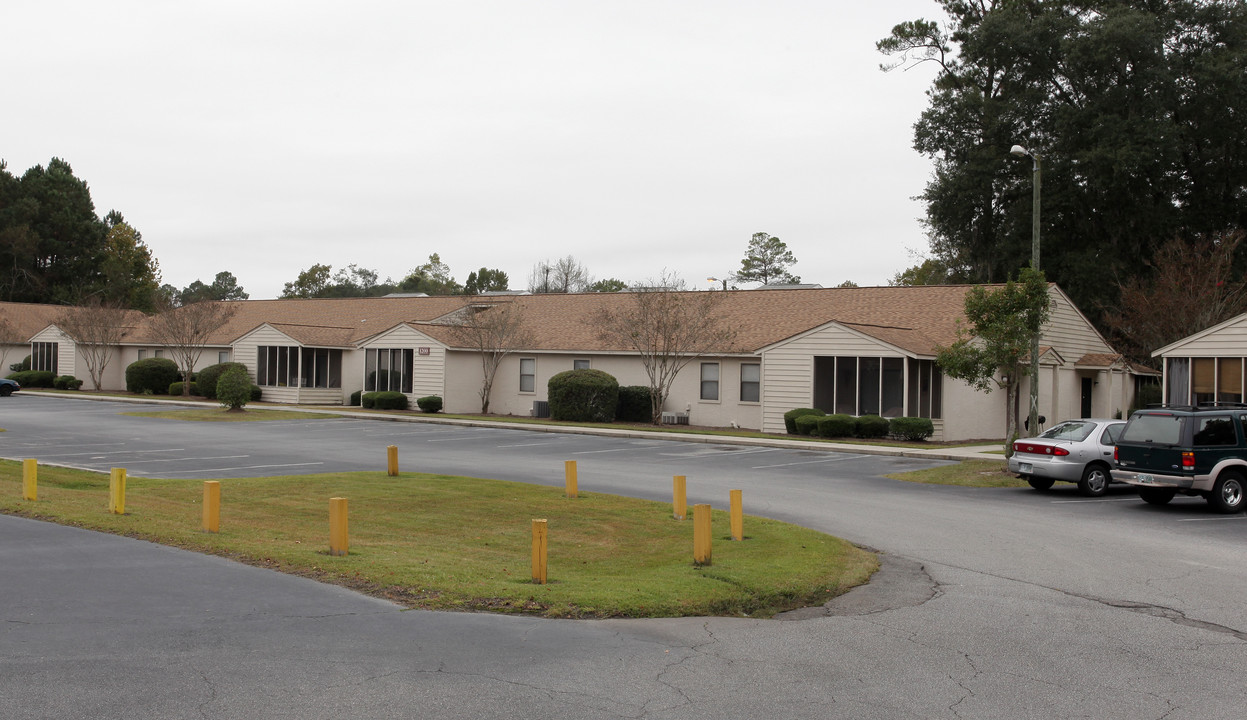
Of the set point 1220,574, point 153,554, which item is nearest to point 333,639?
point 153,554

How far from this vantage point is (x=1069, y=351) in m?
36.6

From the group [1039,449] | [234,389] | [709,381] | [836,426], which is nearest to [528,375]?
[709,381]

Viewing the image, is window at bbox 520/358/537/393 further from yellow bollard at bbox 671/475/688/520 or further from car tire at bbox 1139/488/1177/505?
yellow bollard at bbox 671/475/688/520

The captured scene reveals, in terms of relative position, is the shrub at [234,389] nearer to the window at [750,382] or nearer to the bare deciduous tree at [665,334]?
the bare deciduous tree at [665,334]

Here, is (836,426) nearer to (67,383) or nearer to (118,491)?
(118,491)

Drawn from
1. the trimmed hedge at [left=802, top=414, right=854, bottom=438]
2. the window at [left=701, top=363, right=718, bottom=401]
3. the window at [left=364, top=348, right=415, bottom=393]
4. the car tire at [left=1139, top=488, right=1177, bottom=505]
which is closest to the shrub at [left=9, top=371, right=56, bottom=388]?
the window at [left=364, top=348, right=415, bottom=393]

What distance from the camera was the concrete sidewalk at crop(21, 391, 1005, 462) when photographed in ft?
92.1

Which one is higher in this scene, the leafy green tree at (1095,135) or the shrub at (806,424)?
the leafy green tree at (1095,135)

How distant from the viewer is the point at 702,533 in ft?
37.0

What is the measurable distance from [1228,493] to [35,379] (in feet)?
192

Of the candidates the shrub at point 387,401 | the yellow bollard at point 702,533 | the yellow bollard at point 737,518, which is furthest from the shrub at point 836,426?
the yellow bollard at point 702,533

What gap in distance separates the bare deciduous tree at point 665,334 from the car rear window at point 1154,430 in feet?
67.9

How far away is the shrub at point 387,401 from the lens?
44.8 metres

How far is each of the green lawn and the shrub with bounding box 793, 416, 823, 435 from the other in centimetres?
1689
